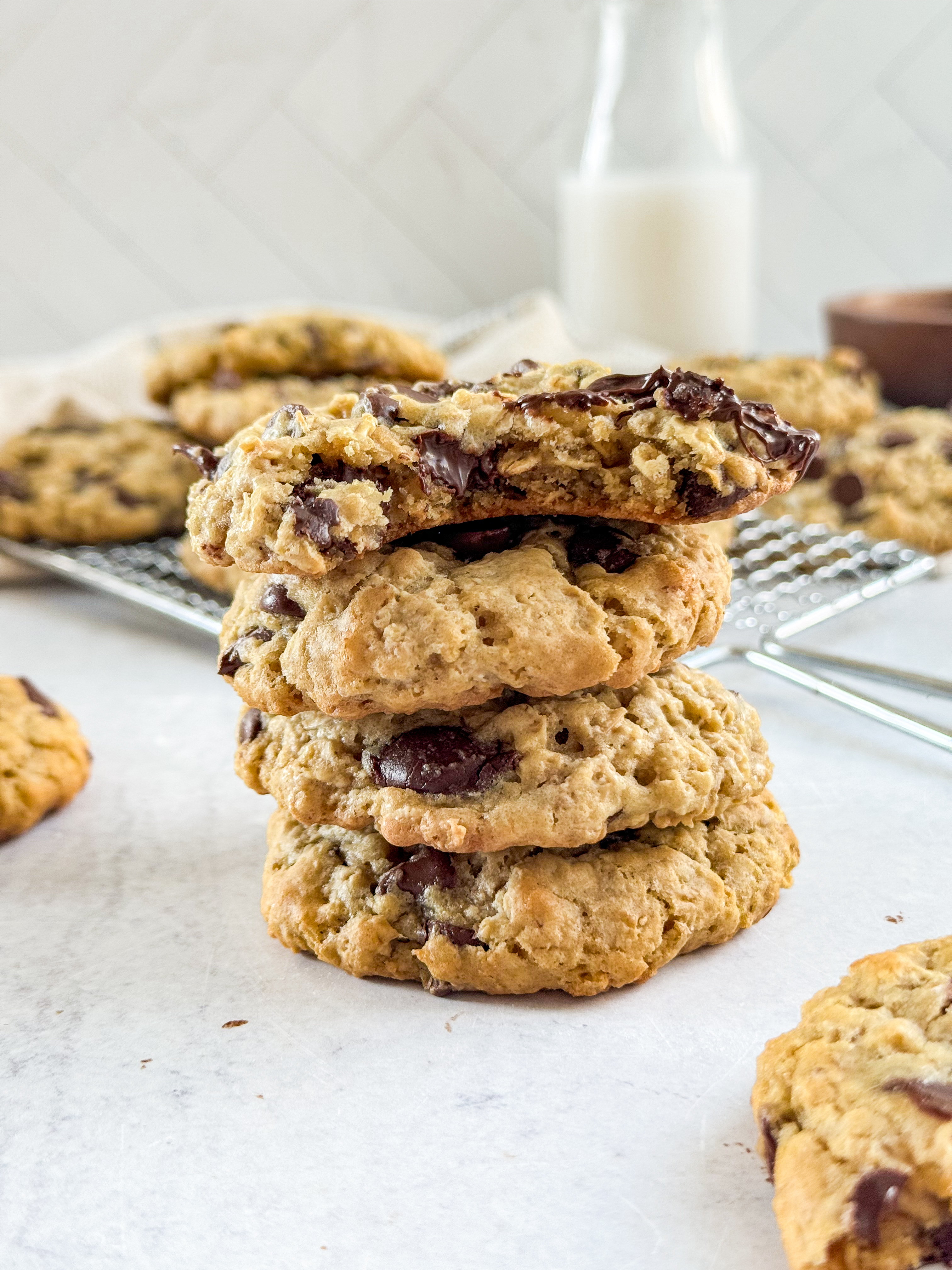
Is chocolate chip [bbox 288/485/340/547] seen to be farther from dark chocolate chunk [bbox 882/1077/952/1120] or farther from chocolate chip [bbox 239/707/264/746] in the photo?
dark chocolate chunk [bbox 882/1077/952/1120]

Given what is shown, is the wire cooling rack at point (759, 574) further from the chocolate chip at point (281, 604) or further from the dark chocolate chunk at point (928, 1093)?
the dark chocolate chunk at point (928, 1093)

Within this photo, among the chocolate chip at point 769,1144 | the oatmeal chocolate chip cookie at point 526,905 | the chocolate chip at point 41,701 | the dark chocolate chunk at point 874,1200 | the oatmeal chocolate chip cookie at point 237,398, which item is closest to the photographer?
the dark chocolate chunk at point 874,1200

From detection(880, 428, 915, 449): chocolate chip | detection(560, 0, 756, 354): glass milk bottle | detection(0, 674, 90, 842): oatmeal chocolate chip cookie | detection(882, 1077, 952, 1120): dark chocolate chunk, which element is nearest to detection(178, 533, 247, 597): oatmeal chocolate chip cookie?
detection(0, 674, 90, 842): oatmeal chocolate chip cookie

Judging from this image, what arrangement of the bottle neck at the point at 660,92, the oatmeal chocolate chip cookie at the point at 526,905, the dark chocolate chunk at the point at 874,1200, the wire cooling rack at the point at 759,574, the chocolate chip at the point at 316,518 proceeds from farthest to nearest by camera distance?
1. the bottle neck at the point at 660,92
2. the wire cooling rack at the point at 759,574
3. the oatmeal chocolate chip cookie at the point at 526,905
4. the chocolate chip at the point at 316,518
5. the dark chocolate chunk at the point at 874,1200

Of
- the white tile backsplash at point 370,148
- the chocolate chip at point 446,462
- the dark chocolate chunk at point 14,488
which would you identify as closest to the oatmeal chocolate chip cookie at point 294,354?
the dark chocolate chunk at point 14,488

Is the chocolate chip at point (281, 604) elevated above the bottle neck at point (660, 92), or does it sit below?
below

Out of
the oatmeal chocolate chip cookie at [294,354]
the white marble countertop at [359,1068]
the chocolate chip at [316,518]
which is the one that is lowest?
the white marble countertop at [359,1068]

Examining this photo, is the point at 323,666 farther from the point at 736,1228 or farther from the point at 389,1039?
the point at 736,1228
